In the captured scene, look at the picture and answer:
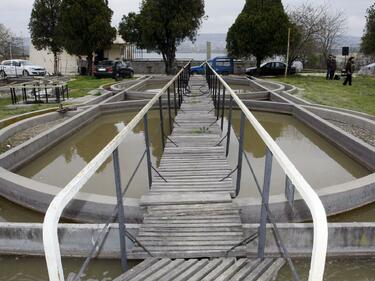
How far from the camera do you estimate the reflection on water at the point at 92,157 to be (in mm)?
5422

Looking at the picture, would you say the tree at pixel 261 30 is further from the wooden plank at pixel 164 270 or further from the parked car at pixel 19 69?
the wooden plank at pixel 164 270

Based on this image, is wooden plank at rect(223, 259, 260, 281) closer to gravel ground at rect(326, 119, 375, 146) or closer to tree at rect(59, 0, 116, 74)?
gravel ground at rect(326, 119, 375, 146)

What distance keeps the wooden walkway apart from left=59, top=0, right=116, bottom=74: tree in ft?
62.7

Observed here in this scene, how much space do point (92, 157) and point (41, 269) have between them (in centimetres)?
383

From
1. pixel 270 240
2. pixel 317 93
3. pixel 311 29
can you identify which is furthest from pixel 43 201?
pixel 311 29

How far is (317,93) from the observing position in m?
14.1

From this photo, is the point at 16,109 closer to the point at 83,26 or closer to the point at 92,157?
the point at 92,157

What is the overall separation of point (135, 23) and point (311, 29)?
12.7 m

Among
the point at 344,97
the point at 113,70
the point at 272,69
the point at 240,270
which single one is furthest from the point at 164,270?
the point at 272,69

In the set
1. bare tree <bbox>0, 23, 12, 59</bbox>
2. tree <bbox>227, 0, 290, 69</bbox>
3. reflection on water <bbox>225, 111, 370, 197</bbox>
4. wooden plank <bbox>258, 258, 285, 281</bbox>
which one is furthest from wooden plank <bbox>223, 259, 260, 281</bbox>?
bare tree <bbox>0, 23, 12, 59</bbox>

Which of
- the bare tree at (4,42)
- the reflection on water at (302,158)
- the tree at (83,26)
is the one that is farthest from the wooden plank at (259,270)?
the bare tree at (4,42)

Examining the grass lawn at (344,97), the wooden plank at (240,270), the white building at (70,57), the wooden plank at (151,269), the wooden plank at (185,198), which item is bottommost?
the wooden plank at (151,269)

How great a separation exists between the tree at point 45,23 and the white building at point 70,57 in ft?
15.6

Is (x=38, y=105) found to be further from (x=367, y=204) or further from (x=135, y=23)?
(x=135, y=23)
